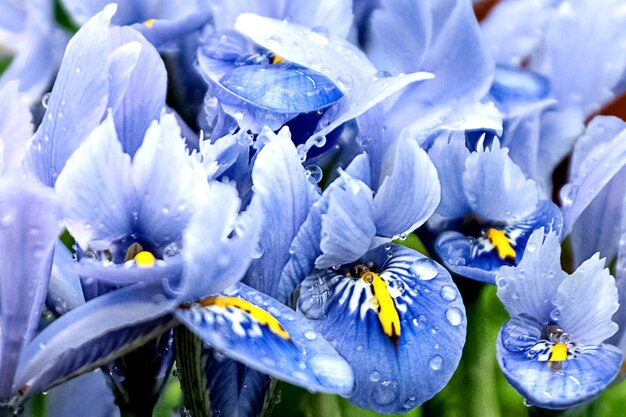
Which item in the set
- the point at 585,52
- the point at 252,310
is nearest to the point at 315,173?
the point at 252,310

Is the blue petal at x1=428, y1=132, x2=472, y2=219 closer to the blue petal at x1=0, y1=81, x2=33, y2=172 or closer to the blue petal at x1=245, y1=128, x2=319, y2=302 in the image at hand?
the blue petal at x1=245, y1=128, x2=319, y2=302

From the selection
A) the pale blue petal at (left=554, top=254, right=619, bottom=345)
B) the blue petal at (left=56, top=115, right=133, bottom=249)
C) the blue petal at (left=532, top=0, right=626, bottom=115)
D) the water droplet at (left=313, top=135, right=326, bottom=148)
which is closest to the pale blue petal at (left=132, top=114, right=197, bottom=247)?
the blue petal at (left=56, top=115, right=133, bottom=249)

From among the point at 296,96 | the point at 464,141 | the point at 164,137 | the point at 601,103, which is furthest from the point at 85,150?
the point at 601,103

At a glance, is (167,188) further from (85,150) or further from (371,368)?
(371,368)

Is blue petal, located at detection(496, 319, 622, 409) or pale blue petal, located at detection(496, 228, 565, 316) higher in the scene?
pale blue petal, located at detection(496, 228, 565, 316)

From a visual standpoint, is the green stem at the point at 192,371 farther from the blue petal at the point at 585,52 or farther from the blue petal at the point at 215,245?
the blue petal at the point at 585,52
